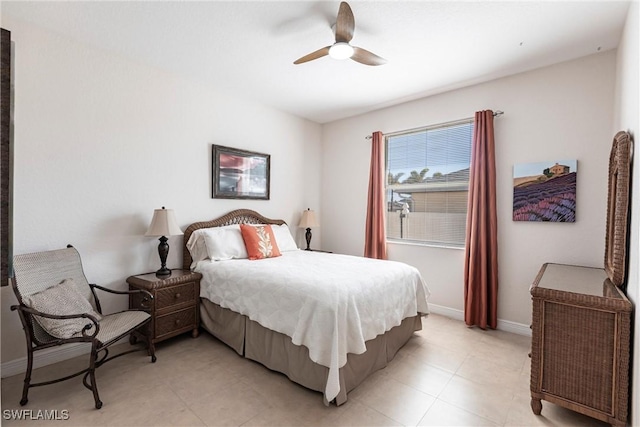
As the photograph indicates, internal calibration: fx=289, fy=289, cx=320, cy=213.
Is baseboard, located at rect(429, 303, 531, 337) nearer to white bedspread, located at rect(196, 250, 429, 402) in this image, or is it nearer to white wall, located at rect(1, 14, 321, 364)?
white bedspread, located at rect(196, 250, 429, 402)

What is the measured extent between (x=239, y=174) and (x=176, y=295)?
1.75 metres

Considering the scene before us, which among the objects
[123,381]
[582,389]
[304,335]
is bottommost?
[123,381]

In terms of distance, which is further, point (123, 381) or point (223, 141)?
point (223, 141)

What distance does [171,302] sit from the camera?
2.77 m

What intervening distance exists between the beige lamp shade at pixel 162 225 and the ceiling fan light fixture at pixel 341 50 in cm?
215

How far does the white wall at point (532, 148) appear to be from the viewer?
106 inches

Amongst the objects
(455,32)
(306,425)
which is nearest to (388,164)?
(455,32)

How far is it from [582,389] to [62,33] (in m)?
4.69

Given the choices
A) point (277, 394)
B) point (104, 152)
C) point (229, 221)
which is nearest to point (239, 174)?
point (229, 221)

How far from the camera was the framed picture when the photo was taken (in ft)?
12.0

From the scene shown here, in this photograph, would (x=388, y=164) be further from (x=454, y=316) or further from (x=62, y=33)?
(x=62, y=33)

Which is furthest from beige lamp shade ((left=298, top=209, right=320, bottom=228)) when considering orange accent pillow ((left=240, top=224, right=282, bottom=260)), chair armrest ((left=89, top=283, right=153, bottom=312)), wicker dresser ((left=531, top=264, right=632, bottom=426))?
wicker dresser ((left=531, top=264, right=632, bottom=426))

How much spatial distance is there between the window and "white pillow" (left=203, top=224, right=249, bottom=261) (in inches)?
84.1

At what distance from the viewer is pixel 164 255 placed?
293cm
